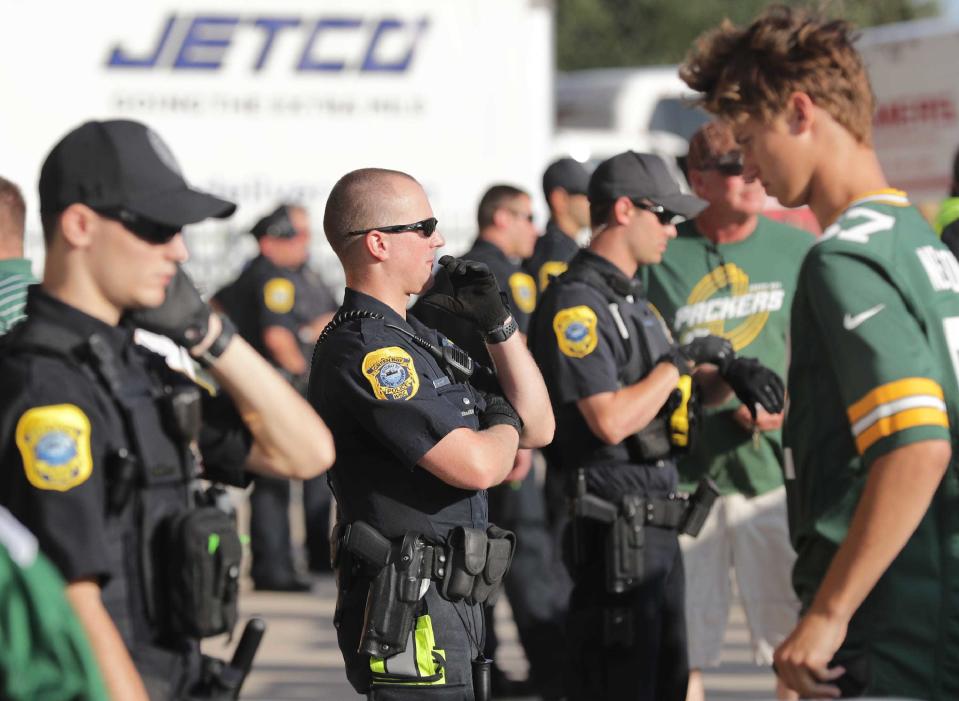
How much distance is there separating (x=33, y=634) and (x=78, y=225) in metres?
1.26

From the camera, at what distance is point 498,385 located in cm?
433

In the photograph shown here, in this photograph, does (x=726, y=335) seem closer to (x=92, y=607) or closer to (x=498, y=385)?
(x=498, y=385)

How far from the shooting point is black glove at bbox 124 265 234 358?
290cm

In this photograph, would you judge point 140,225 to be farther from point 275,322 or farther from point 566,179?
point 275,322

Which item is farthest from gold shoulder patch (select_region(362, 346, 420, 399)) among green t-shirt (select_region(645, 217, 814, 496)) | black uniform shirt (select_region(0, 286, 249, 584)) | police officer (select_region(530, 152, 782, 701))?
green t-shirt (select_region(645, 217, 814, 496))

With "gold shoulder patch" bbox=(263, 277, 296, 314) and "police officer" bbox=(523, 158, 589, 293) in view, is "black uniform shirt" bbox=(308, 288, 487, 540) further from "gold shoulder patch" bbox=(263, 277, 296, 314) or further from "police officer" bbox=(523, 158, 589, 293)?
"gold shoulder patch" bbox=(263, 277, 296, 314)

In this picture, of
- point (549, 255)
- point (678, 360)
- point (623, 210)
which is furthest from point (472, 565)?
point (549, 255)

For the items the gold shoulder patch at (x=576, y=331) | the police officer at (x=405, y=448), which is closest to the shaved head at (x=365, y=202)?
the police officer at (x=405, y=448)

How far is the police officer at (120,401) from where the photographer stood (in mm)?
2762

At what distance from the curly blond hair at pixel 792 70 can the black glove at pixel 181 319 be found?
113 centimetres

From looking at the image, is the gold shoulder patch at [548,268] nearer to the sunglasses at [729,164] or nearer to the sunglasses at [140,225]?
the sunglasses at [729,164]

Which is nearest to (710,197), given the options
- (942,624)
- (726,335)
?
(726,335)

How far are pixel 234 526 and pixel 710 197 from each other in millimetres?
3579

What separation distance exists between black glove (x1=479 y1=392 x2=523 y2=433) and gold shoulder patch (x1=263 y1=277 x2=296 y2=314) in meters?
6.01
